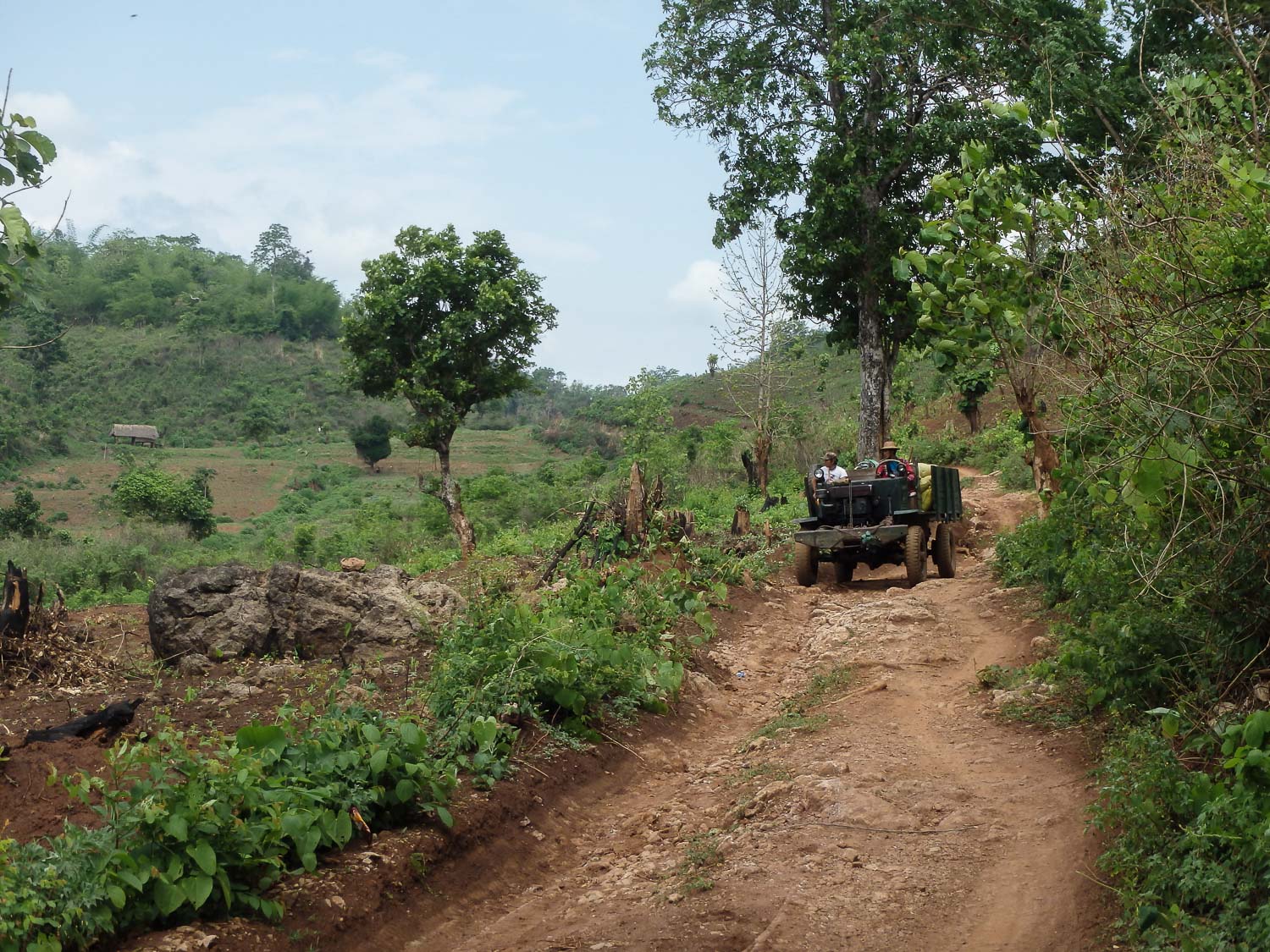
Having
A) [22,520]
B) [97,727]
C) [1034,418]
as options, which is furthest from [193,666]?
[22,520]

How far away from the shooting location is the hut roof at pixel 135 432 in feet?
219

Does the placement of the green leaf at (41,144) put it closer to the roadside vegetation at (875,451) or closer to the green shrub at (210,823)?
the roadside vegetation at (875,451)

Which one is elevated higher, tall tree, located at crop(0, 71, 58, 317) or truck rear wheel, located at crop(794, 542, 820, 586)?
tall tree, located at crop(0, 71, 58, 317)

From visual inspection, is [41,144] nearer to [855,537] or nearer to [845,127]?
[855,537]

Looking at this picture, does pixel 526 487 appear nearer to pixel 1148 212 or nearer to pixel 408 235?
pixel 408 235

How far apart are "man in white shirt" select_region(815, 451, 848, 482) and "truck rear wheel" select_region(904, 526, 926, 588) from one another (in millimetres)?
A: 1363

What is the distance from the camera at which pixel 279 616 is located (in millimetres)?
11328

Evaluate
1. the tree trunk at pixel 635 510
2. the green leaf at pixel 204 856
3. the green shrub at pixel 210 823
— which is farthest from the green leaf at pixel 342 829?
the tree trunk at pixel 635 510

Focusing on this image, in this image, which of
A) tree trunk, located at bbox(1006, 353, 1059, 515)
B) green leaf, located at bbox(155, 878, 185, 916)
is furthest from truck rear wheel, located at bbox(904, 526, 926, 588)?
green leaf, located at bbox(155, 878, 185, 916)

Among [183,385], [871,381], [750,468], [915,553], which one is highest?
[183,385]

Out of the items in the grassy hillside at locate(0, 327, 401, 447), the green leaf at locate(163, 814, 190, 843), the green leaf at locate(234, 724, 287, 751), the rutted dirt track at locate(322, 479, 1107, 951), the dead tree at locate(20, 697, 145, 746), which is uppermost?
the grassy hillside at locate(0, 327, 401, 447)

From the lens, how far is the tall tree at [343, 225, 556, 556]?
80.9 feet

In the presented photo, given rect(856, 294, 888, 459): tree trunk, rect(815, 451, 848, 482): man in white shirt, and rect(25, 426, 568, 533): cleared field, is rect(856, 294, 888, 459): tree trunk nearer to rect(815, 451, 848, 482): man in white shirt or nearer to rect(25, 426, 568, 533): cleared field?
rect(815, 451, 848, 482): man in white shirt

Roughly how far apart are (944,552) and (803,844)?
416 inches
